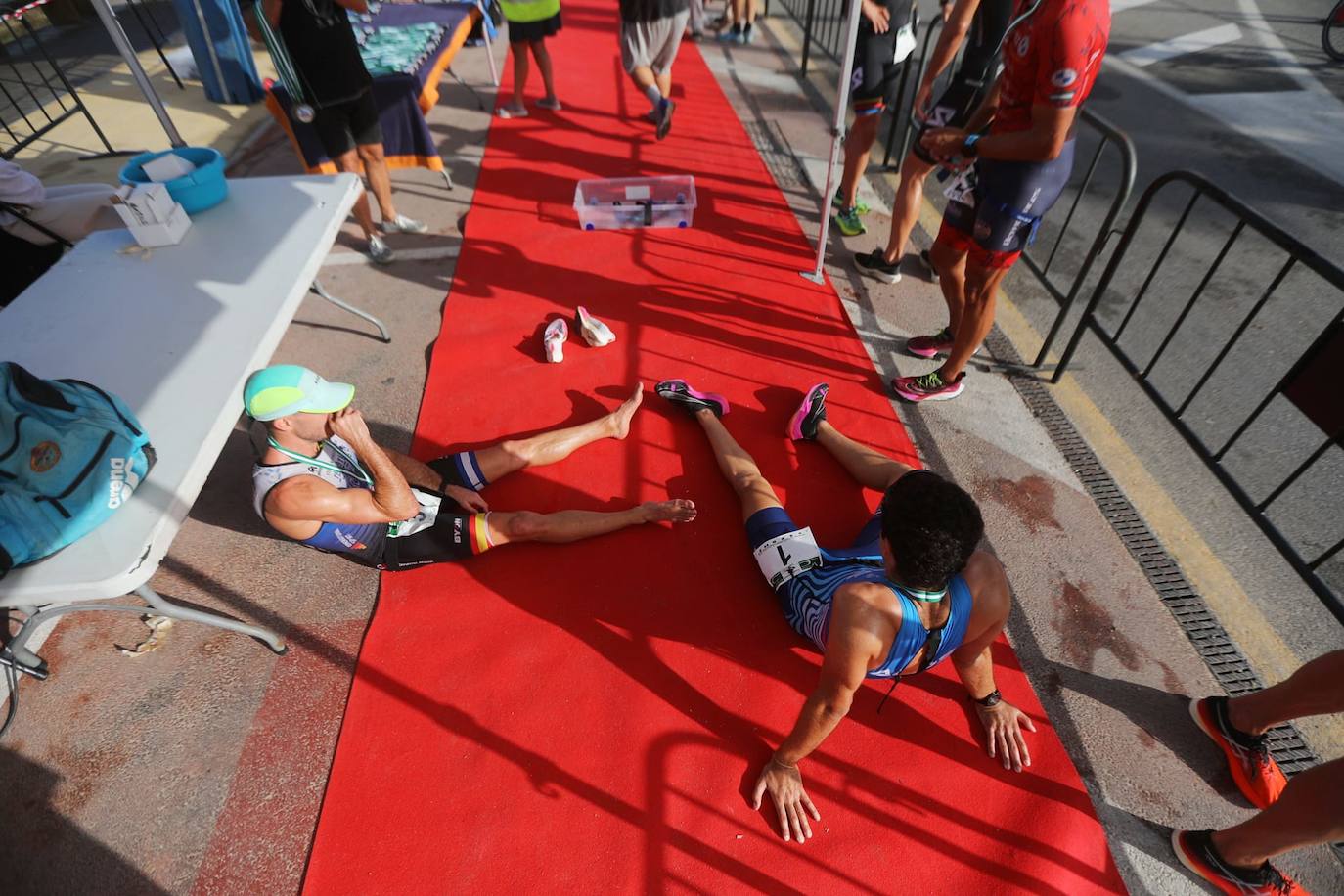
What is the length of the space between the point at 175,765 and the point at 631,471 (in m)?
2.24

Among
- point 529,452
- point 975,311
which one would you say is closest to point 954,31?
point 975,311

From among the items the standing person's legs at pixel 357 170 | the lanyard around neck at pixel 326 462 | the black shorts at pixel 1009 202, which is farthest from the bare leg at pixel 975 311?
the standing person's legs at pixel 357 170

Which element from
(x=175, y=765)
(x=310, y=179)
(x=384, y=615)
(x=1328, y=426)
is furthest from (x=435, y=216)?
(x=1328, y=426)

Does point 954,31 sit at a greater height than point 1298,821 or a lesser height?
greater

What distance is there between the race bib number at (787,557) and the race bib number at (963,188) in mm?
1980

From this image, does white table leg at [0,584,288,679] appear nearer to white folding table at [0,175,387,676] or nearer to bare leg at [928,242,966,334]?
white folding table at [0,175,387,676]

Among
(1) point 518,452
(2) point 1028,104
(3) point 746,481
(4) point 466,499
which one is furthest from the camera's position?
(1) point 518,452

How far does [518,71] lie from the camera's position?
22.3ft

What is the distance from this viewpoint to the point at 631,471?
11.3 ft

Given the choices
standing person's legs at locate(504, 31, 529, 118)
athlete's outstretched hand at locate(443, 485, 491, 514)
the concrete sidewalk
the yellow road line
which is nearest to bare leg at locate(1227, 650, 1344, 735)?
the concrete sidewalk

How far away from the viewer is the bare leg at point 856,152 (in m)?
4.75

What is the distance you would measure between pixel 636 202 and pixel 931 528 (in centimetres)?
446

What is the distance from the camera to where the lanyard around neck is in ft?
7.73

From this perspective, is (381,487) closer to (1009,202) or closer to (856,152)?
(1009,202)
